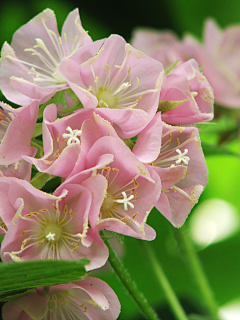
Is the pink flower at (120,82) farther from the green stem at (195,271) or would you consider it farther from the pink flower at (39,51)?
the green stem at (195,271)

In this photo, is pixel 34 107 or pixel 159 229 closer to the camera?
pixel 34 107

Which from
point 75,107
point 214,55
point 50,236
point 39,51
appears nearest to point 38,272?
point 50,236

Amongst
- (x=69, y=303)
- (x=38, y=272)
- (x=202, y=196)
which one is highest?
(x=38, y=272)

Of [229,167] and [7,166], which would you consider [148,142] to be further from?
[229,167]

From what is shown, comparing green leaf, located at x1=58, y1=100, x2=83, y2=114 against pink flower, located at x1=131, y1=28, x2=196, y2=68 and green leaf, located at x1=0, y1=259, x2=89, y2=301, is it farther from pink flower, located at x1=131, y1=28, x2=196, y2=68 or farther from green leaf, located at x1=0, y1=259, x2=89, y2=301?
pink flower, located at x1=131, y1=28, x2=196, y2=68

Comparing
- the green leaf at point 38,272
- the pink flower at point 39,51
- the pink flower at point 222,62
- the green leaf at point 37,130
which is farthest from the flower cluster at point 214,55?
the green leaf at point 38,272

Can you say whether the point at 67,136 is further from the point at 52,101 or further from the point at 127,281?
the point at 127,281

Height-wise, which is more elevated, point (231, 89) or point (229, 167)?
point (231, 89)

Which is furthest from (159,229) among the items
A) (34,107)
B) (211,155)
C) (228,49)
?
(34,107)

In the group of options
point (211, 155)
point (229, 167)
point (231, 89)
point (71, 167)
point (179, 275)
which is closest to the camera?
point (71, 167)
